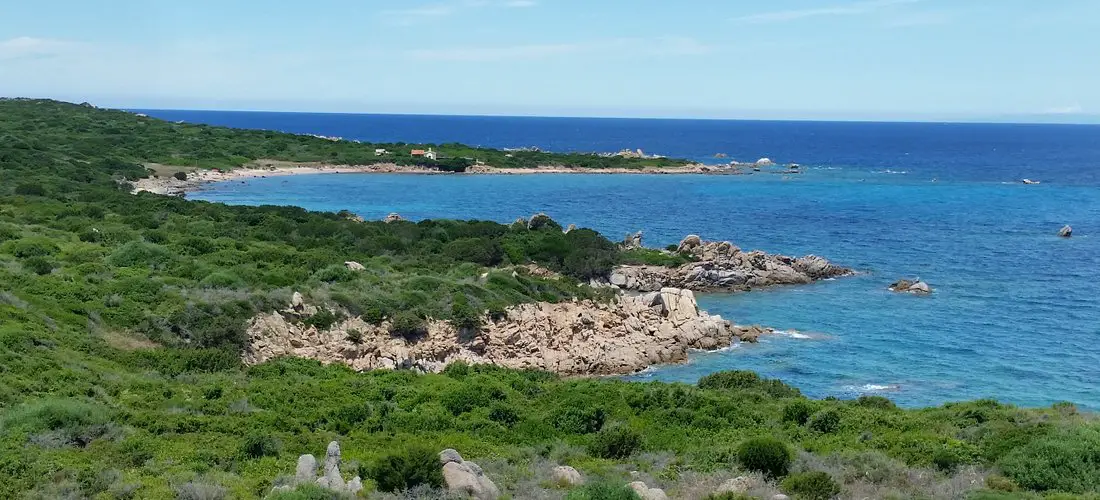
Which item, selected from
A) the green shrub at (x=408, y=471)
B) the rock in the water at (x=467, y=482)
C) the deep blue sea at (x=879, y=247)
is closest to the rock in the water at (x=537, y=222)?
the deep blue sea at (x=879, y=247)

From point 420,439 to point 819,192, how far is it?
95.5m

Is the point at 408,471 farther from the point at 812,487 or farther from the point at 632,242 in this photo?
the point at 632,242

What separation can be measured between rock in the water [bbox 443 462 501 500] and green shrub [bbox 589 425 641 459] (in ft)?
12.3

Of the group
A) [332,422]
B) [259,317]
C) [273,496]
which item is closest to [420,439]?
[332,422]

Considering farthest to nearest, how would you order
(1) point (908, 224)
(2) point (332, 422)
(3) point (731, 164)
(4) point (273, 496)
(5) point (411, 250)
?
1. (3) point (731, 164)
2. (1) point (908, 224)
3. (5) point (411, 250)
4. (2) point (332, 422)
5. (4) point (273, 496)

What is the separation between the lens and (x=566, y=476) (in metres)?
16.1

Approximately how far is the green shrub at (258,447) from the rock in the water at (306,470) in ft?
5.23

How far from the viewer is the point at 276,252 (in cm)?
3919

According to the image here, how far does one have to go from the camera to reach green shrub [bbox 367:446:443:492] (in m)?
→ 15.0

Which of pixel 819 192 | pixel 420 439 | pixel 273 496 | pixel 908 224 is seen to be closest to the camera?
pixel 273 496

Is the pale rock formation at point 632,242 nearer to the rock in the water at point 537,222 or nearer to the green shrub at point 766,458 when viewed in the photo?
the rock in the water at point 537,222

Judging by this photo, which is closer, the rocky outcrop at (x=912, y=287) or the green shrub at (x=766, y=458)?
the green shrub at (x=766, y=458)

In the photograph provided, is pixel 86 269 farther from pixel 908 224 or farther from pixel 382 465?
pixel 908 224

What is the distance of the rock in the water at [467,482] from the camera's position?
14797 millimetres
